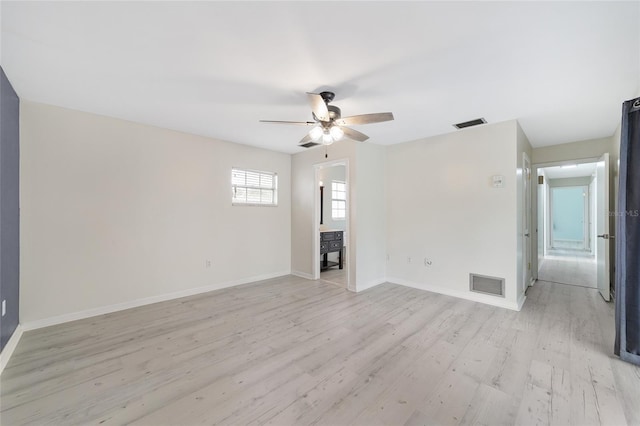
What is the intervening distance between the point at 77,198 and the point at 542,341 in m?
5.63

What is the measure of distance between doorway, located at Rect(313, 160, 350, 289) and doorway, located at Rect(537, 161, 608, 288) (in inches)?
163

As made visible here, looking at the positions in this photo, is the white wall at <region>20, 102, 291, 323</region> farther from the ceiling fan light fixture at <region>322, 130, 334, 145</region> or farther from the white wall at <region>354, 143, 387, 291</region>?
the ceiling fan light fixture at <region>322, 130, 334, 145</region>

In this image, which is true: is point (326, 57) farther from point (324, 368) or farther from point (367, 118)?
point (324, 368)

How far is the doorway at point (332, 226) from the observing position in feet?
16.4

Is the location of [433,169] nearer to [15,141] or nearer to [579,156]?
[579,156]

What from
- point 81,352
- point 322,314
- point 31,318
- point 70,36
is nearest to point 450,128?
point 322,314

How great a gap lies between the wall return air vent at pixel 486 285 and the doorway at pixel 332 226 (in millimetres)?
1963

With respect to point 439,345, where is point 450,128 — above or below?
above

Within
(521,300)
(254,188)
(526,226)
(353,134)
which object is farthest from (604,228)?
(254,188)

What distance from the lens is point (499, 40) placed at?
6.09 feet

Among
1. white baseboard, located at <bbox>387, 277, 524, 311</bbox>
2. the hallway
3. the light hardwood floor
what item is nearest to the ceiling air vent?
white baseboard, located at <bbox>387, 277, 524, 311</bbox>

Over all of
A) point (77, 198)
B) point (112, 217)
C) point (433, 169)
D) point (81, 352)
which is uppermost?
point (433, 169)

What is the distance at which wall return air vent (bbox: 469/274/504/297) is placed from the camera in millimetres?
3625

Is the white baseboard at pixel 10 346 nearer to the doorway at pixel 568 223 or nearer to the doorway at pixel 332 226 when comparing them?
the doorway at pixel 332 226
